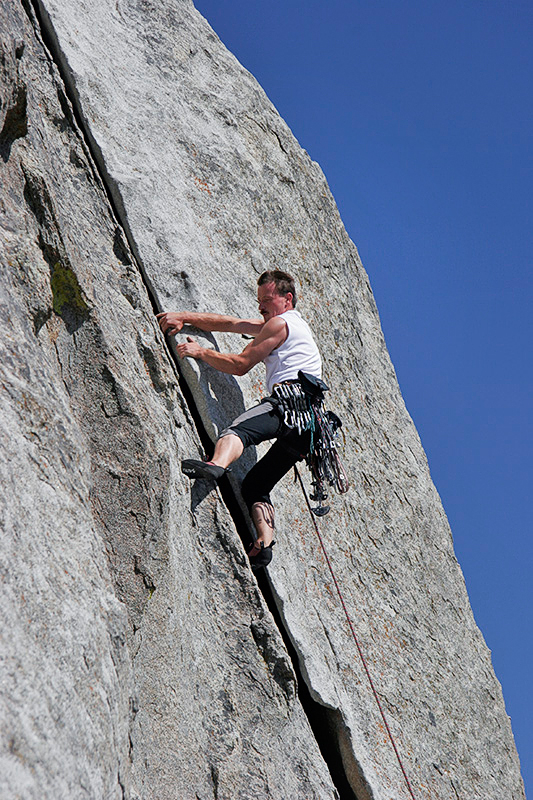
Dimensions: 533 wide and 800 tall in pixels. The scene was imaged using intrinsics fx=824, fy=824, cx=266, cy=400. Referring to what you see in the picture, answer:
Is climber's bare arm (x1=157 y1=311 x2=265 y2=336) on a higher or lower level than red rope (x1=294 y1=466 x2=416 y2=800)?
higher

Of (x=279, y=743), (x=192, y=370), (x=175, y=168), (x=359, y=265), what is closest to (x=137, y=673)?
(x=279, y=743)

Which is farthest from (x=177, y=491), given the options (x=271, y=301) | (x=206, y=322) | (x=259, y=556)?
(x=271, y=301)

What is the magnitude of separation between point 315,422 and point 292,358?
55cm

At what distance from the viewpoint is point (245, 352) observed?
20.9 feet

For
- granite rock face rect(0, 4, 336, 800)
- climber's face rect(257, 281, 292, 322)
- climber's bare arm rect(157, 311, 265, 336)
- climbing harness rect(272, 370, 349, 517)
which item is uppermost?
climber's face rect(257, 281, 292, 322)

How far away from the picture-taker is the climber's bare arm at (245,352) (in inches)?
247

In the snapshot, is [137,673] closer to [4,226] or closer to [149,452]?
[149,452]

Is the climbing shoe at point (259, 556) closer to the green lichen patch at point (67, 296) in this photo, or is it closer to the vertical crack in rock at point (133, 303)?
the vertical crack in rock at point (133, 303)

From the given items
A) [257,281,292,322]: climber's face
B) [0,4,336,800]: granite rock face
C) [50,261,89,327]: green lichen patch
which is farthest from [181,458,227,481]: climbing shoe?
[257,281,292,322]: climber's face

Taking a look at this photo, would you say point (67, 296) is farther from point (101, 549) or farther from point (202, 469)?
point (101, 549)

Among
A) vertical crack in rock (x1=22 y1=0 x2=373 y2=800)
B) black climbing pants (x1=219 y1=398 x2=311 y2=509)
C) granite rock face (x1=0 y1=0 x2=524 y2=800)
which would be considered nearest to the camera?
granite rock face (x1=0 y1=0 x2=524 y2=800)

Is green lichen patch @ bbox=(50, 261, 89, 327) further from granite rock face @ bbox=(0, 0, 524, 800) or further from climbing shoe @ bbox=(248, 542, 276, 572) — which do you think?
climbing shoe @ bbox=(248, 542, 276, 572)

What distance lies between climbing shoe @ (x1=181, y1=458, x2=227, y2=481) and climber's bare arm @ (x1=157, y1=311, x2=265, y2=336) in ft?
4.03

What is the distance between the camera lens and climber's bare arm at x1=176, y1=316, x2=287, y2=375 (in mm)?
6277
